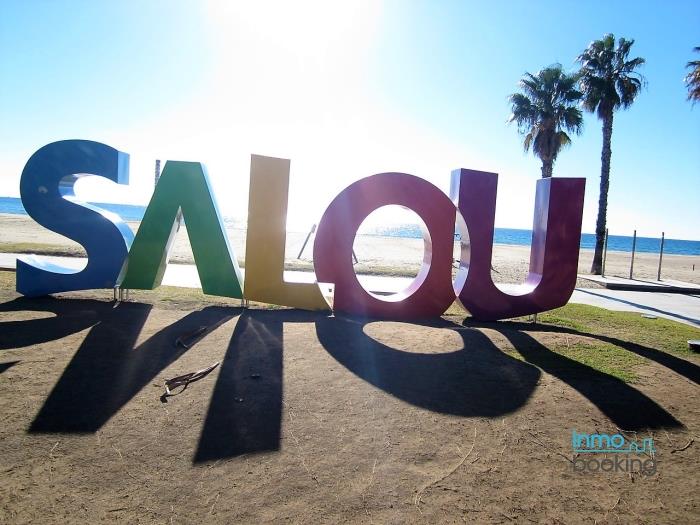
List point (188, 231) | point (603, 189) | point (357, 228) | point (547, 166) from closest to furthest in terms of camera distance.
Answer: point (188, 231), point (357, 228), point (603, 189), point (547, 166)

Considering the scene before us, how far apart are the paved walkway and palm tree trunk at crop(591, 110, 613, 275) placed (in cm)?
399

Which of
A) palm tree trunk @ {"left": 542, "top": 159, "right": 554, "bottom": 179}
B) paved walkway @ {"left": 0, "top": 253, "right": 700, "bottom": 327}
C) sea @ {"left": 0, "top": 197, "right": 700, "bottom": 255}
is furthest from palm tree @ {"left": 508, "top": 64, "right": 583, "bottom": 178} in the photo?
sea @ {"left": 0, "top": 197, "right": 700, "bottom": 255}

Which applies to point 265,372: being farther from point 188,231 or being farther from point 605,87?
point 605,87

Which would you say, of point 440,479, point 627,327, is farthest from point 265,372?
point 627,327

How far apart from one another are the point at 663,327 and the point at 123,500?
10837 mm

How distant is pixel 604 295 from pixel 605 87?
1039 centimetres

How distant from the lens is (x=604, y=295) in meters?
14.9

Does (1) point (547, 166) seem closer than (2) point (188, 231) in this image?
No

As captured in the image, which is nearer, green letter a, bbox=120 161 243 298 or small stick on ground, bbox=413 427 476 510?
small stick on ground, bbox=413 427 476 510

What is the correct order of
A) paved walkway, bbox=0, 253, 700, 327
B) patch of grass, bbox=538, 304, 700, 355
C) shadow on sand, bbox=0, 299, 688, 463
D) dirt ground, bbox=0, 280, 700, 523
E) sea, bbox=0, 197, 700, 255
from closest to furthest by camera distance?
dirt ground, bbox=0, 280, 700, 523, shadow on sand, bbox=0, 299, 688, 463, patch of grass, bbox=538, 304, 700, 355, paved walkway, bbox=0, 253, 700, 327, sea, bbox=0, 197, 700, 255

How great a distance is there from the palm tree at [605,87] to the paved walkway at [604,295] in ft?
15.7

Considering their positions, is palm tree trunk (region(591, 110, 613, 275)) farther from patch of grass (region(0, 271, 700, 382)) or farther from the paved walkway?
patch of grass (region(0, 271, 700, 382))

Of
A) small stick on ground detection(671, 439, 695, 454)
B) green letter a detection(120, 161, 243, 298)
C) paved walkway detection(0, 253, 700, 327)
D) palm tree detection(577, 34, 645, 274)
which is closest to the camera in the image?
small stick on ground detection(671, 439, 695, 454)

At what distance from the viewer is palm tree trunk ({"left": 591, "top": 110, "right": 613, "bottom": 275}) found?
1962cm
